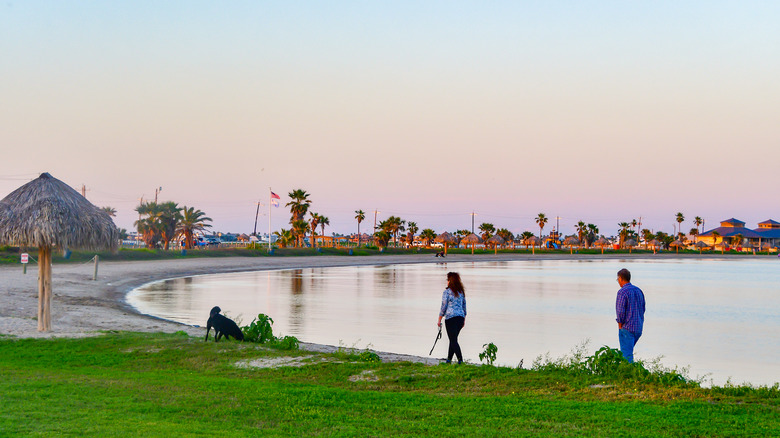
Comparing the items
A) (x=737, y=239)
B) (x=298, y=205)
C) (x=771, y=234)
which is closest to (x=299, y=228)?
(x=298, y=205)

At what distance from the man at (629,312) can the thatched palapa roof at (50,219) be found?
11012 mm

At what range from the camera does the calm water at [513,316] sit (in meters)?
17.1

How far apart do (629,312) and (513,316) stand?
15.1 m

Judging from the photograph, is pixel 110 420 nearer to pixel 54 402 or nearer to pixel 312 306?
pixel 54 402

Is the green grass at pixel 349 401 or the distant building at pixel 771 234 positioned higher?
the distant building at pixel 771 234

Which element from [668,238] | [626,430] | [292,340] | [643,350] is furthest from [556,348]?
[668,238]

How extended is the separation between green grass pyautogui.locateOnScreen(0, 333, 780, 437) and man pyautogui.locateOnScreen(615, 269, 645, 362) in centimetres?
94

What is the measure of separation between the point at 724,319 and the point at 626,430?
70.9 feet

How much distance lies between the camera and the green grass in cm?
676

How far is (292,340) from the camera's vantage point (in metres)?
12.9

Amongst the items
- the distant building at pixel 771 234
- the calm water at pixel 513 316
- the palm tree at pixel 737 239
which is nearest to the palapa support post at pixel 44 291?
the calm water at pixel 513 316

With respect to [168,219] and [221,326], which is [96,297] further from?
[168,219]

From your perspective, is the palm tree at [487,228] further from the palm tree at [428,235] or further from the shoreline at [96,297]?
the shoreline at [96,297]

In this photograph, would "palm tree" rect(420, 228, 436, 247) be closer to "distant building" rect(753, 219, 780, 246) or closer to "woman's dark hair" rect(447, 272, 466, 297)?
"distant building" rect(753, 219, 780, 246)
